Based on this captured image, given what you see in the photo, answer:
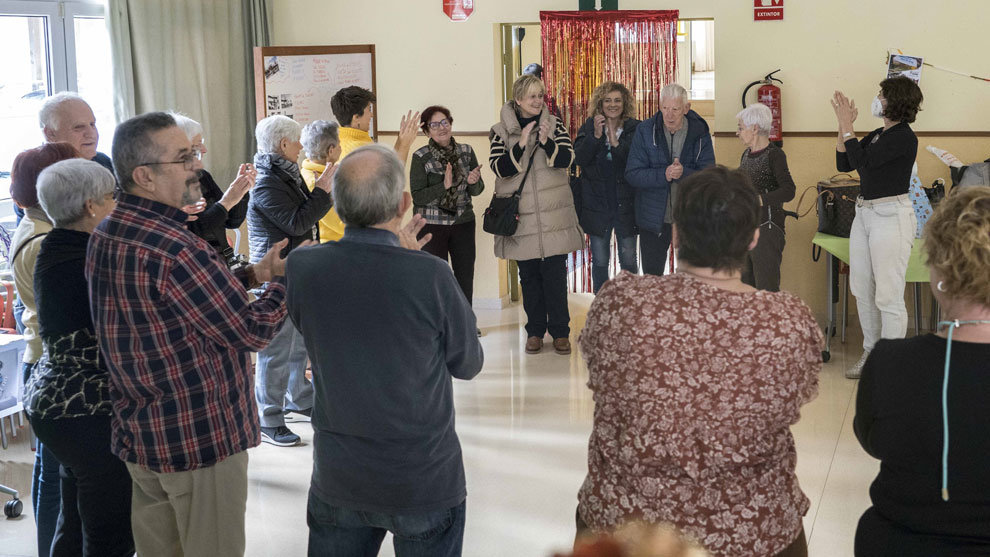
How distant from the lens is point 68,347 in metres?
2.54

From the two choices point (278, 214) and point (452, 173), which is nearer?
point (278, 214)

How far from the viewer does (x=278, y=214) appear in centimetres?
425

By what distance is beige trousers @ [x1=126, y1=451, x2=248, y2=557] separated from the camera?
240 centimetres

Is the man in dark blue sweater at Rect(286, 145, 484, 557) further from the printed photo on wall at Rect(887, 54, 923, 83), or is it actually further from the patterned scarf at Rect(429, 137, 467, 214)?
the printed photo on wall at Rect(887, 54, 923, 83)

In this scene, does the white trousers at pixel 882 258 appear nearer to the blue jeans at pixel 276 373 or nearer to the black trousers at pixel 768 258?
the black trousers at pixel 768 258

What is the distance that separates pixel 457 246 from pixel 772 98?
2.24m

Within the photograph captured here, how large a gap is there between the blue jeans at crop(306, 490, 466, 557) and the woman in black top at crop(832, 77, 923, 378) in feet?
10.7

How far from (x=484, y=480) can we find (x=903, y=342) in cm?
246

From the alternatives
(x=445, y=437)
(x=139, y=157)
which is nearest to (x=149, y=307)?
(x=139, y=157)

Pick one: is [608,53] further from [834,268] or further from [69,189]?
[69,189]

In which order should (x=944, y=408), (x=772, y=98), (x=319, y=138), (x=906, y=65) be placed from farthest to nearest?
(x=772, y=98)
(x=906, y=65)
(x=319, y=138)
(x=944, y=408)

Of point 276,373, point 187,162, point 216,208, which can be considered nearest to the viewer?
point 187,162

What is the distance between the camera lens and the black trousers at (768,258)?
566 cm

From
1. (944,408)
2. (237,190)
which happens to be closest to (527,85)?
(237,190)
